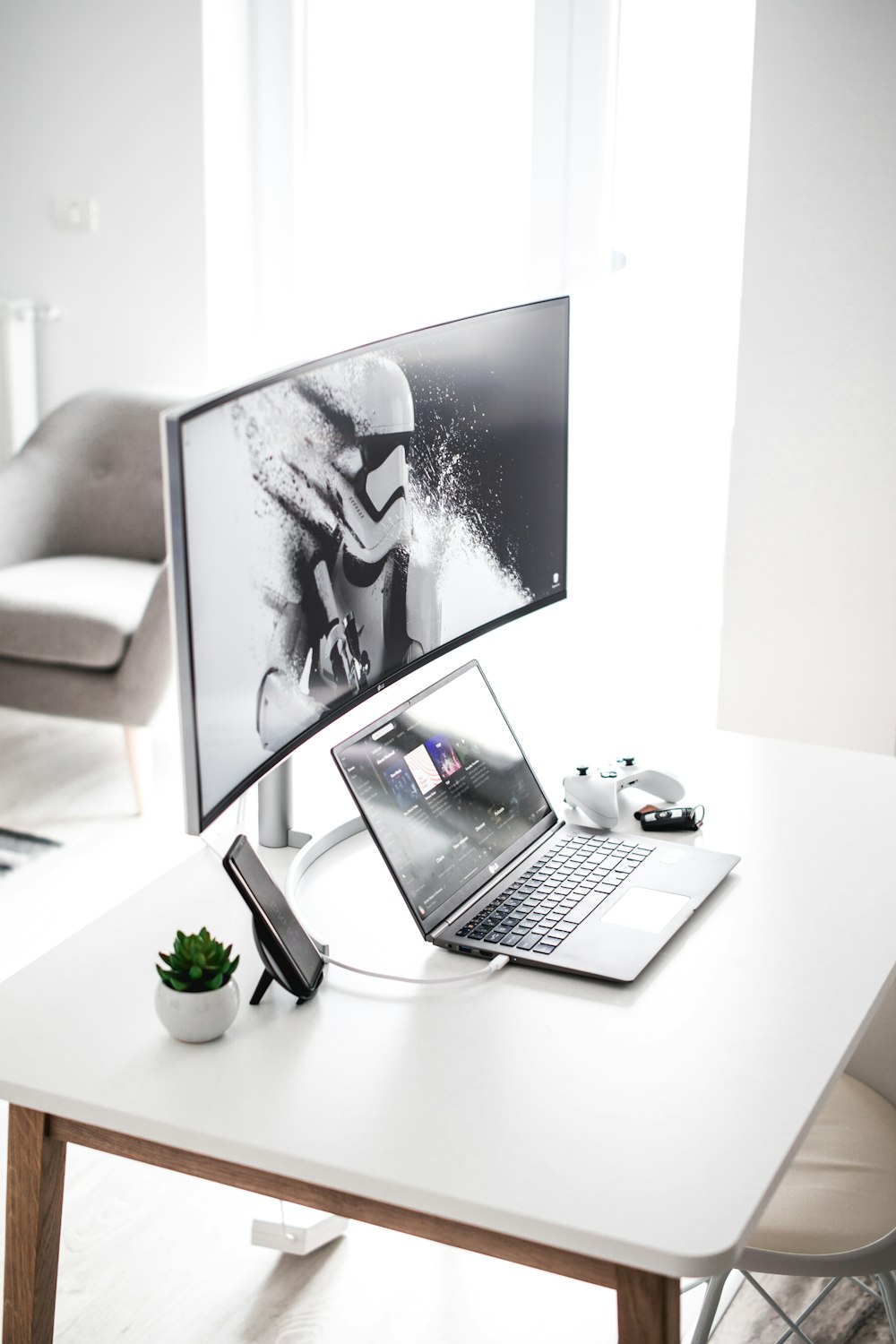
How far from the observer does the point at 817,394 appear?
239cm

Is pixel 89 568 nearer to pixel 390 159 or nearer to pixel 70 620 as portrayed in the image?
pixel 70 620

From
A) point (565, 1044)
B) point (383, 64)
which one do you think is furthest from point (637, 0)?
point (565, 1044)

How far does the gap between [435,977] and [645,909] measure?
0.73 ft

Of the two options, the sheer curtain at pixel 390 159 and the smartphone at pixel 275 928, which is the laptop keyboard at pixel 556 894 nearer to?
the smartphone at pixel 275 928

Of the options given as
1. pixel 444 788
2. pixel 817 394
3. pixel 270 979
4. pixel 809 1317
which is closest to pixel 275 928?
pixel 270 979

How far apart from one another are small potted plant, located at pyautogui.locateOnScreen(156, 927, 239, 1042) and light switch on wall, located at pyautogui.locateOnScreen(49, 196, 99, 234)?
10.7 feet

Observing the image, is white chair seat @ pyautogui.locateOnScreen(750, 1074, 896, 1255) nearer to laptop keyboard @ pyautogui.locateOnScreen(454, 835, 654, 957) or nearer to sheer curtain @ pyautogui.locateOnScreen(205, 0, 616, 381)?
laptop keyboard @ pyautogui.locateOnScreen(454, 835, 654, 957)

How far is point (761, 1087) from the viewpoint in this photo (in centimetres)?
104

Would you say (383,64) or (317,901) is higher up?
(383,64)

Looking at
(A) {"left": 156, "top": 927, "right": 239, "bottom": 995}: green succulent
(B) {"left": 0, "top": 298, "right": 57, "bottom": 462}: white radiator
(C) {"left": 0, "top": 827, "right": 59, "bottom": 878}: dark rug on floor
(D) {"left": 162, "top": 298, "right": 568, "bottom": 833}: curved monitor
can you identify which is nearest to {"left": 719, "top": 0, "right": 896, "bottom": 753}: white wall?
(D) {"left": 162, "top": 298, "right": 568, "bottom": 833}: curved monitor

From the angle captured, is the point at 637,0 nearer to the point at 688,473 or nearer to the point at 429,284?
the point at 429,284

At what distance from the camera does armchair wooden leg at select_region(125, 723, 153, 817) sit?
320 centimetres

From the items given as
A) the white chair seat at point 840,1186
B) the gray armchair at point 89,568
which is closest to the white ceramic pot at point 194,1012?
the white chair seat at point 840,1186

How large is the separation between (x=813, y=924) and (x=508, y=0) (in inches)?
105
